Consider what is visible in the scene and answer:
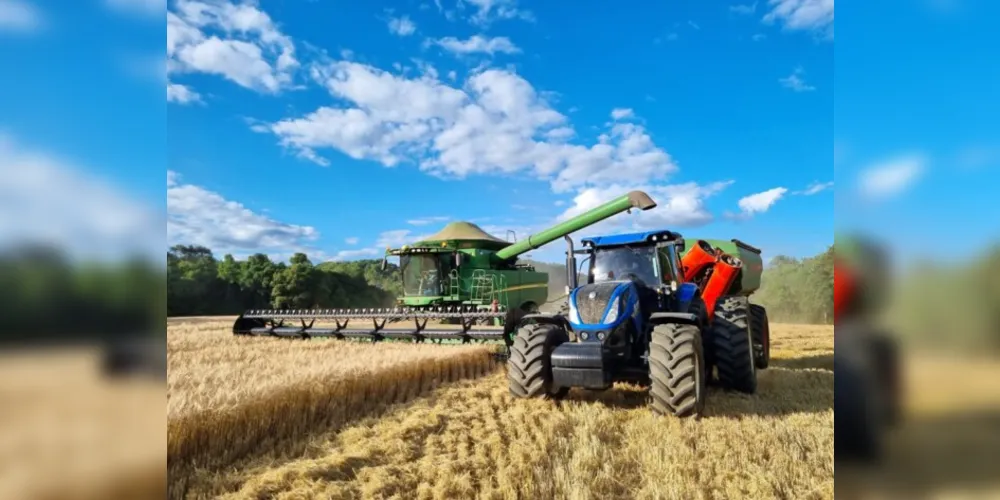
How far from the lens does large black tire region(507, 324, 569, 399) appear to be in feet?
20.5

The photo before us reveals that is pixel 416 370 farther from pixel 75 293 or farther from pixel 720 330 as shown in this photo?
pixel 75 293

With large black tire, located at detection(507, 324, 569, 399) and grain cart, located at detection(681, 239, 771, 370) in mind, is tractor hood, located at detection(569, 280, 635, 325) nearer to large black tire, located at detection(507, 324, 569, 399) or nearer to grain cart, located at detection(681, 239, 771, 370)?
large black tire, located at detection(507, 324, 569, 399)

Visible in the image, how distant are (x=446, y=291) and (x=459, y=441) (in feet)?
35.5

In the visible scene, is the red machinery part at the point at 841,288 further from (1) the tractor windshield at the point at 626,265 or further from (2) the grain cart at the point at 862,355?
(1) the tractor windshield at the point at 626,265

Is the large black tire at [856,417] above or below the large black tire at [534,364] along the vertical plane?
above

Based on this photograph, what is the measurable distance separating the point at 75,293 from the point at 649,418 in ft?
17.5

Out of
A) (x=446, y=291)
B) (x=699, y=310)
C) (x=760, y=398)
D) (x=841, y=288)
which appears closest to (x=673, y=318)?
(x=699, y=310)

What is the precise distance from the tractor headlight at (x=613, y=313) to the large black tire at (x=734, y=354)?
6.35ft

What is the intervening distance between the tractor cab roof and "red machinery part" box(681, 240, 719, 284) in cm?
132

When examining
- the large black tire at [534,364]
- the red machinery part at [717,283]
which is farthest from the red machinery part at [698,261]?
the large black tire at [534,364]

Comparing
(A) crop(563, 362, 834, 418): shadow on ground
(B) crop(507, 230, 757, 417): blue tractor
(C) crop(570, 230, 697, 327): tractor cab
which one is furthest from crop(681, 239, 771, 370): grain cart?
(A) crop(563, 362, 834, 418): shadow on ground

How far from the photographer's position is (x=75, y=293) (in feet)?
3.62

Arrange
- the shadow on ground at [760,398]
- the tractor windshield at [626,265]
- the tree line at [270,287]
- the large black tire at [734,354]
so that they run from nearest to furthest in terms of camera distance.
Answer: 1. the shadow on ground at [760,398]
2. the large black tire at [734,354]
3. the tractor windshield at [626,265]
4. the tree line at [270,287]

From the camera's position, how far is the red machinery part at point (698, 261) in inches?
332
